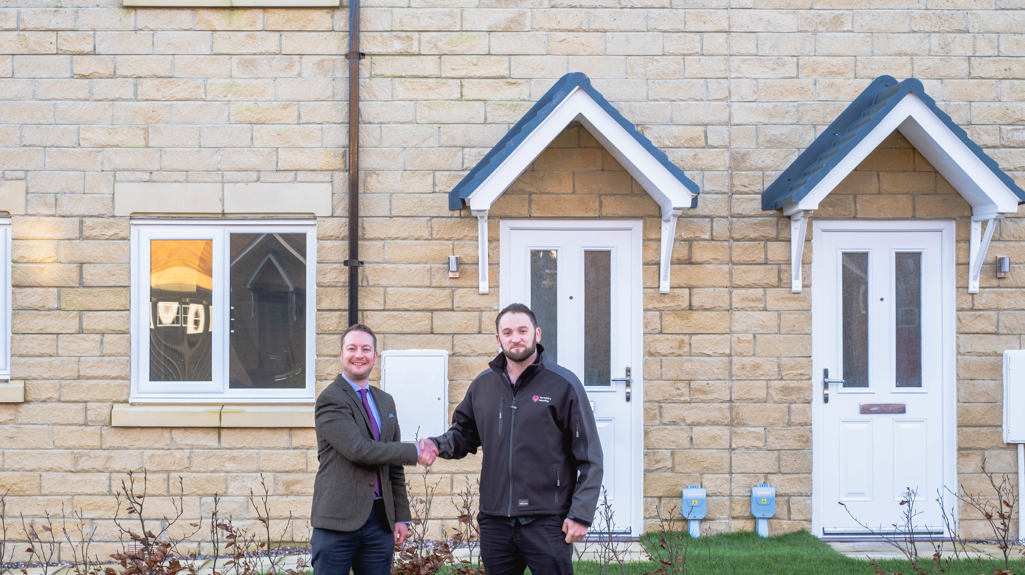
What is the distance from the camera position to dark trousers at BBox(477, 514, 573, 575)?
3590 mm

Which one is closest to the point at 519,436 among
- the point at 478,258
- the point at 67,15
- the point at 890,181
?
the point at 478,258

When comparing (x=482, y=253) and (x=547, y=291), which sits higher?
(x=482, y=253)

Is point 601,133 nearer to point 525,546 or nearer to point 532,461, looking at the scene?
point 532,461

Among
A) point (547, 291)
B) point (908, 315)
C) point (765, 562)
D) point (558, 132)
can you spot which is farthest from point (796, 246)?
point (765, 562)

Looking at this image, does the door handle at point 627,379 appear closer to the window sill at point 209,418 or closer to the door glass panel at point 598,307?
the door glass panel at point 598,307

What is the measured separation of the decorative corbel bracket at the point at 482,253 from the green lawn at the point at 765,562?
209 centimetres

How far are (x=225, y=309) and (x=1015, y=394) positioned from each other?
19.5 feet

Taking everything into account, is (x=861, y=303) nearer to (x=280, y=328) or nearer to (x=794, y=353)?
(x=794, y=353)

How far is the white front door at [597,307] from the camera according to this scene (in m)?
6.28

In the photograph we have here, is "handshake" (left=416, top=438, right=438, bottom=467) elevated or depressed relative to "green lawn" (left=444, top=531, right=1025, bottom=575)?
elevated

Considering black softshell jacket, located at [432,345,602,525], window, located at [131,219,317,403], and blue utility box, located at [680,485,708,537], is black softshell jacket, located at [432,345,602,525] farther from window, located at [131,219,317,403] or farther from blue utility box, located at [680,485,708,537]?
window, located at [131,219,317,403]

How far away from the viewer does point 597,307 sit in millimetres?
6352

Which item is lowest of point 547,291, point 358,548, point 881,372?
point 358,548

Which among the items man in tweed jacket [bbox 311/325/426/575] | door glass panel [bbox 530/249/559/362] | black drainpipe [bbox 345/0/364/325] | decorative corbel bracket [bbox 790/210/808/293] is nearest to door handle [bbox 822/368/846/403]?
decorative corbel bracket [bbox 790/210/808/293]
